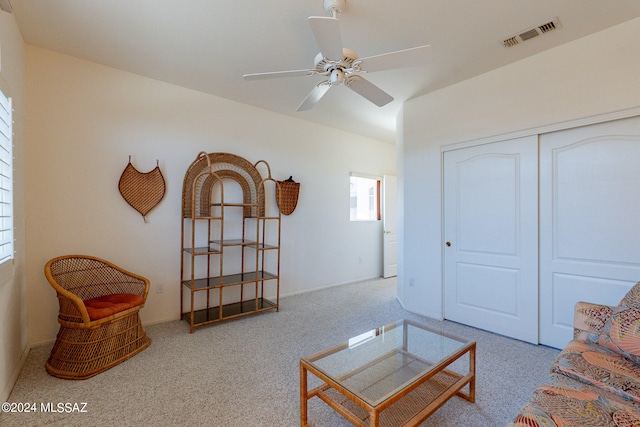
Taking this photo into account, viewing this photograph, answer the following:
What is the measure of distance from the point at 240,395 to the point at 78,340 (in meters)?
1.32

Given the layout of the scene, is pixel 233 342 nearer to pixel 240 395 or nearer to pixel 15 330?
pixel 240 395

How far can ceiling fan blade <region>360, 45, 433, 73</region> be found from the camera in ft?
5.70

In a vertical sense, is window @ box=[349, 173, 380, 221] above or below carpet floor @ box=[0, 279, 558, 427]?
above

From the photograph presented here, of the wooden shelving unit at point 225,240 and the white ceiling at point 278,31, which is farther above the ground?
the white ceiling at point 278,31

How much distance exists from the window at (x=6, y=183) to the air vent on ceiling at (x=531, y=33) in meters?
3.71

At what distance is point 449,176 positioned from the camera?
3.30 m

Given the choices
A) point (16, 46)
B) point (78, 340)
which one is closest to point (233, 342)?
point (78, 340)

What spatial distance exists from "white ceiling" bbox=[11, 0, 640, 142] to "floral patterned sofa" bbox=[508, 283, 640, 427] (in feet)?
6.62

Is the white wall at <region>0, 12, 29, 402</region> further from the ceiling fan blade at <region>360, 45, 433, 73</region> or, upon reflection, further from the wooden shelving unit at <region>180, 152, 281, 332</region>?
the ceiling fan blade at <region>360, 45, 433, 73</region>

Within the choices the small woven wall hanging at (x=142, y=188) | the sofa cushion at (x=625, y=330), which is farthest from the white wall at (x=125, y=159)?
the sofa cushion at (x=625, y=330)

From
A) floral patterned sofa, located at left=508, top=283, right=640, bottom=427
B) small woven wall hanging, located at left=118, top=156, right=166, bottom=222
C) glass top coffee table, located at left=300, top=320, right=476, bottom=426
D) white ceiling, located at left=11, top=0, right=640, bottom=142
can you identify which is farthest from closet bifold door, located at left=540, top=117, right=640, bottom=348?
small woven wall hanging, located at left=118, top=156, right=166, bottom=222

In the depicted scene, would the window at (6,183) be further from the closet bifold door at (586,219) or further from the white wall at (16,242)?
the closet bifold door at (586,219)

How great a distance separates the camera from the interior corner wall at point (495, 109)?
7.47 ft

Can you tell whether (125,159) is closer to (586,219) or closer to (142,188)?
(142,188)
